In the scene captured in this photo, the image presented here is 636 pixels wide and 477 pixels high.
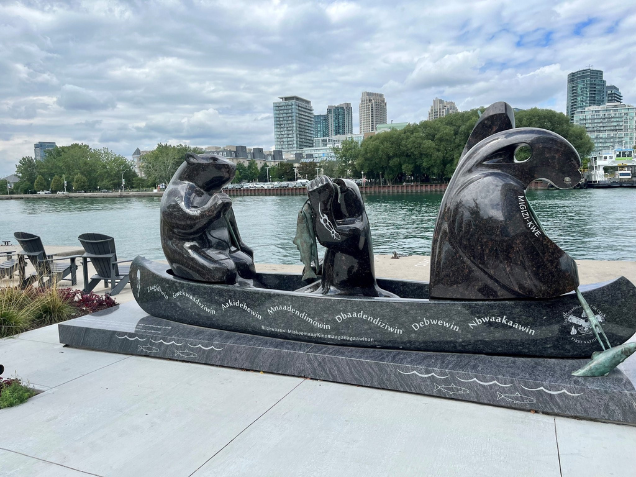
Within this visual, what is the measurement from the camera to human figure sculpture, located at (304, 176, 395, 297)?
190 inches

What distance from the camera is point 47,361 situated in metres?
5.43

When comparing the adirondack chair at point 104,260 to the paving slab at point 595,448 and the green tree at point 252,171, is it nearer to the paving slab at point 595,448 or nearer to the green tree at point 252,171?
the paving slab at point 595,448

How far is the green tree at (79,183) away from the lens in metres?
101

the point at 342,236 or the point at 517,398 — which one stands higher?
the point at 342,236

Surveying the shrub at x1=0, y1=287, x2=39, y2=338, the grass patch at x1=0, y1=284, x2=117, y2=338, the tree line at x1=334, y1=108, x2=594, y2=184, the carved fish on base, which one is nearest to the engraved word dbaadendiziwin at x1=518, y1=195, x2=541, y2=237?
the carved fish on base

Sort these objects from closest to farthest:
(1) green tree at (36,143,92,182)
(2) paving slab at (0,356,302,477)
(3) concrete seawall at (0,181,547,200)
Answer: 1. (2) paving slab at (0,356,302,477)
2. (3) concrete seawall at (0,181,547,200)
3. (1) green tree at (36,143,92,182)

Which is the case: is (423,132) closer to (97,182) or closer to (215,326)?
(215,326)

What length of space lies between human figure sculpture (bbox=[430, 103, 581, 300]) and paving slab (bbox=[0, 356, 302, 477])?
1.91m

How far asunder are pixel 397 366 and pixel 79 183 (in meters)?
112

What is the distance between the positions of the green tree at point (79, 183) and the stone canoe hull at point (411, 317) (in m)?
108

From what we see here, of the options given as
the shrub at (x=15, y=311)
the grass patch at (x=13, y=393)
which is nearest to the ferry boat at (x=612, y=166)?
the shrub at (x=15, y=311)

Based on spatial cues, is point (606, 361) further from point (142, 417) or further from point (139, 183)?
point (139, 183)

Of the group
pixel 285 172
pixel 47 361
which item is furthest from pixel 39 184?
pixel 47 361

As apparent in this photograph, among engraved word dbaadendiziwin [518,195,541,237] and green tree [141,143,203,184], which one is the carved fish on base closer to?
A: engraved word dbaadendiziwin [518,195,541,237]
